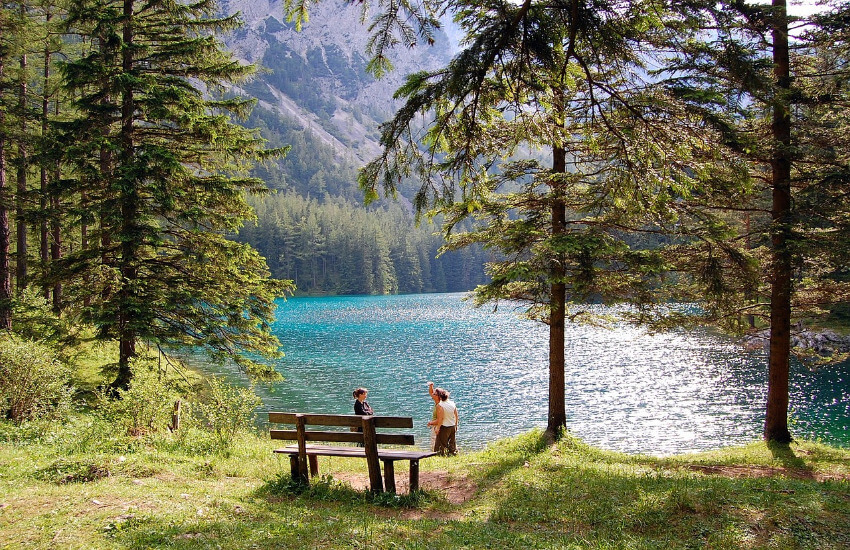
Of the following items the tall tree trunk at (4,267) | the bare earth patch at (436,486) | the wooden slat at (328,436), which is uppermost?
the tall tree trunk at (4,267)

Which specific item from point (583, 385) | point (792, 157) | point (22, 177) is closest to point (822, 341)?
point (583, 385)

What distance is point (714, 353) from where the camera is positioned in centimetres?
3108

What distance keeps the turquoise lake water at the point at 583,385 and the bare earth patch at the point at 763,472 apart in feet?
12.1

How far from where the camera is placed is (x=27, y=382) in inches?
400

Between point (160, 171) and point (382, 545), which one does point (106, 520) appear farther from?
point (160, 171)

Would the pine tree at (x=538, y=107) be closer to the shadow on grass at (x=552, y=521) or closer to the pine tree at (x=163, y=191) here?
the shadow on grass at (x=552, y=521)

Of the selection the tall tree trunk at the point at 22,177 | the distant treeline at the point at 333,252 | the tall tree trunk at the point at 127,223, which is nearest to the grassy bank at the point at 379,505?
the tall tree trunk at the point at 127,223

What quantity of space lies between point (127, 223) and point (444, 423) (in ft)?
29.0

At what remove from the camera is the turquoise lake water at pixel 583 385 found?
690 inches

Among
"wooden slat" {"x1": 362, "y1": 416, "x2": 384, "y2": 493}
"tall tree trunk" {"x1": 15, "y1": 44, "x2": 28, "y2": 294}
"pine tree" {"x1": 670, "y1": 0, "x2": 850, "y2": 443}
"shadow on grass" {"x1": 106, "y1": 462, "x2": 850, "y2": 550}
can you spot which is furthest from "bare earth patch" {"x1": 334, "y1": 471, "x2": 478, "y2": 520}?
"tall tree trunk" {"x1": 15, "y1": 44, "x2": 28, "y2": 294}

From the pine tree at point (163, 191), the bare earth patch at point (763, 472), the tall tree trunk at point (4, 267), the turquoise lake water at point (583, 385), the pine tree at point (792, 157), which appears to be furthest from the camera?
the turquoise lake water at point (583, 385)

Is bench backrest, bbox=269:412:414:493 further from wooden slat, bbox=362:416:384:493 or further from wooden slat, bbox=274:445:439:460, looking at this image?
wooden slat, bbox=274:445:439:460

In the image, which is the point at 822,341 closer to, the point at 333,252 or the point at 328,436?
the point at 328,436

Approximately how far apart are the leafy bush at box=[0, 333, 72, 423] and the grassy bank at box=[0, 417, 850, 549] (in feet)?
3.77
